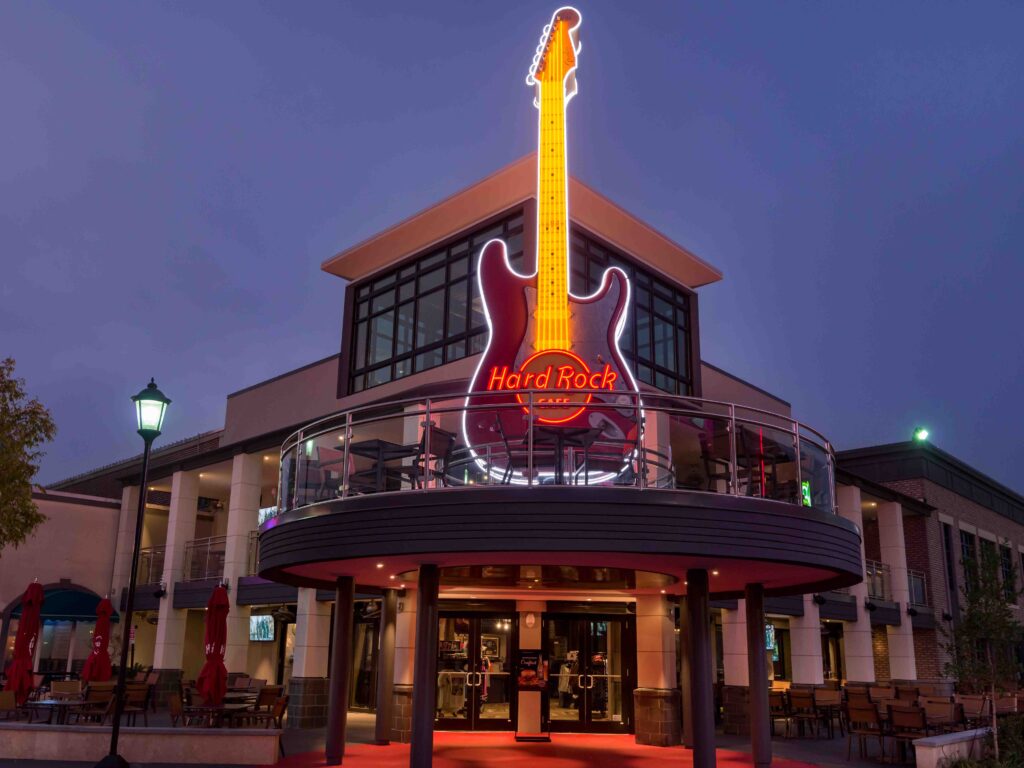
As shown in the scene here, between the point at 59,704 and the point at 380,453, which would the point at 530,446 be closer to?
the point at 380,453

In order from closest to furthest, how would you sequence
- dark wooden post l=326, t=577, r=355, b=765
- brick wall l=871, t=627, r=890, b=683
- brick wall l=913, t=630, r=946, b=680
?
1. dark wooden post l=326, t=577, r=355, b=765
2. brick wall l=913, t=630, r=946, b=680
3. brick wall l=871, t=627, r=890, b=683

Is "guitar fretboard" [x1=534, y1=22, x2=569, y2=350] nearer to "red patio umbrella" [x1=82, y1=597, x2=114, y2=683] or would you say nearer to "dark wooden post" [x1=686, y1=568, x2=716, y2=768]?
"dark wooden post" [x1=686, y1=568, x2=716, y2=768]

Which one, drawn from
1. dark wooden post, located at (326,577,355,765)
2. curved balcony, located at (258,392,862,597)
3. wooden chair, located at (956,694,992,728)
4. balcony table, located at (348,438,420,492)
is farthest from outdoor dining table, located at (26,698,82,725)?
wooden chair, located at (956,694,992,728)

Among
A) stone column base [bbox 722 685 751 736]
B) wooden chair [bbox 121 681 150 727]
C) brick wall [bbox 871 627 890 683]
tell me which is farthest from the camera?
brick wall [bbox 871 627 890 683]

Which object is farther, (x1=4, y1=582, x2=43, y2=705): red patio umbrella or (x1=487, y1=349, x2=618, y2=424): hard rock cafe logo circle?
(x1=4, y1=582, x2=43, y2=705): red patio umbrella

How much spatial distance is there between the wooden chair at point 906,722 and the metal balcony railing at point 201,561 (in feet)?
62.4

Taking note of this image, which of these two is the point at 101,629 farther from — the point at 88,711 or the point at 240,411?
the point at 240,411

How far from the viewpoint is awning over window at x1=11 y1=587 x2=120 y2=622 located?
102ft

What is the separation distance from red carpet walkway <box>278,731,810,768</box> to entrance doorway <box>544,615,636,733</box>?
2.28 ft

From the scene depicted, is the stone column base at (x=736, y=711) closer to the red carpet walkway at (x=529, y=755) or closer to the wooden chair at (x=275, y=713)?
the red carpet walkway at (x=529, y=755)

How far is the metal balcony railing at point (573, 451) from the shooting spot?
12.3 m

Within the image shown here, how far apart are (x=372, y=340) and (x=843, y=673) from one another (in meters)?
21.7

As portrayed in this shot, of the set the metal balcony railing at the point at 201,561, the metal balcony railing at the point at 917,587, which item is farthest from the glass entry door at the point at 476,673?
the metal balcony railing at the point at 917,587

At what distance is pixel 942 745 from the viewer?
15.3m
